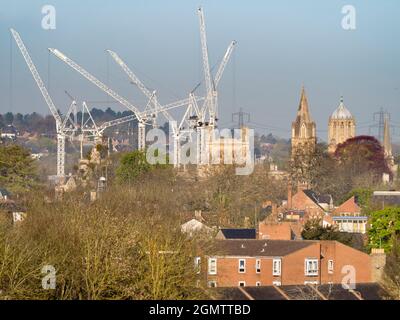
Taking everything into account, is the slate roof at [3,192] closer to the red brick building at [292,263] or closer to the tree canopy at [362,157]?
the red brick building at [292,263]

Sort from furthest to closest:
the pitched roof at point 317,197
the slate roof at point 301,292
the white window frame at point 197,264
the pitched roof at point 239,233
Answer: the pitched roof at point 317,197 → the pitched roof at point 239,233 → the slate roof at point 301,292 → the white window frame at point 197,264

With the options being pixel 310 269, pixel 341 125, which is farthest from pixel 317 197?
pixel 341 125

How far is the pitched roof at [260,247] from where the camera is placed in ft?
141

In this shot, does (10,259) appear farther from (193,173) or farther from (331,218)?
(193,173)

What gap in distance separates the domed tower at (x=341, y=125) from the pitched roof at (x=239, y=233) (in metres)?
105

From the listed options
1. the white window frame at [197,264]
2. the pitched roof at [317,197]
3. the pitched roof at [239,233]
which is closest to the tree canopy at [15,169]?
the pitched roof at [317,197]

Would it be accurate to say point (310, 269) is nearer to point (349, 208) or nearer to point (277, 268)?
point (277, 268)

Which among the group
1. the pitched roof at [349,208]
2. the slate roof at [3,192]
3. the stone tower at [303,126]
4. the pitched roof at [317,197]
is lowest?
the pitched roof at [349,208]

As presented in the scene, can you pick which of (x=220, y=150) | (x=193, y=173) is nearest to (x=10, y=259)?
(x=193, y=173)

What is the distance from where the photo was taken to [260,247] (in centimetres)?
4397

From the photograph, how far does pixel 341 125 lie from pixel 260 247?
115 m

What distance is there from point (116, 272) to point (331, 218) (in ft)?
127

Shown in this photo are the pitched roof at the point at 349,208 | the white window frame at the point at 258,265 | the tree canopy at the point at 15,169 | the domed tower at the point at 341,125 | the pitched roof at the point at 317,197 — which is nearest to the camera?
the white window frame at the point at 258,265

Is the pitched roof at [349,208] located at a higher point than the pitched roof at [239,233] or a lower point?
higher
